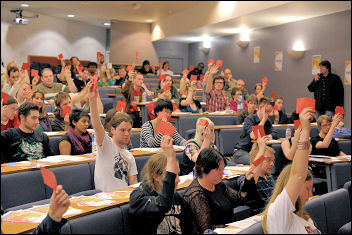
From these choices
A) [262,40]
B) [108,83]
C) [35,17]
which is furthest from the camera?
[35,17]

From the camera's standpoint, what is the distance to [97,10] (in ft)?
Answer: 50.5

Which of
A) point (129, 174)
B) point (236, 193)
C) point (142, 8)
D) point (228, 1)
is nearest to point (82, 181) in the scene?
point (129, 174)

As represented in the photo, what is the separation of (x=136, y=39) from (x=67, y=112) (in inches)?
539

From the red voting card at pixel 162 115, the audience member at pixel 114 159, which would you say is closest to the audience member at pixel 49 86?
the red voting card at pixel 162 115

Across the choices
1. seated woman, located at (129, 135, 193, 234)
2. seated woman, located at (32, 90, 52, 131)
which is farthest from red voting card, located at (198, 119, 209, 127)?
seated woman, located at (32, 90, 52, 131)

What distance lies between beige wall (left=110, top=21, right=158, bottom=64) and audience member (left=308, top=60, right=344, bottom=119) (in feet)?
34.1

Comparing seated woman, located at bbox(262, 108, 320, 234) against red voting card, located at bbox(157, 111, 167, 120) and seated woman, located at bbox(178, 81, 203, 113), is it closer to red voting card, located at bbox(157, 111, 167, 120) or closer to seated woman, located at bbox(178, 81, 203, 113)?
red voting card, located at bbox(157, 111, 167, 120)

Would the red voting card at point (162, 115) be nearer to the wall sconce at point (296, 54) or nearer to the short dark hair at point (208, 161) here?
the short dark hair at point (208, 161)

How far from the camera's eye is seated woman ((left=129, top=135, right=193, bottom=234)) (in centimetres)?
212

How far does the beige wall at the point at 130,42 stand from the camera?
18031 millimetres

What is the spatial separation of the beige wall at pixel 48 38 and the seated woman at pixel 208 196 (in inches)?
Answer: 557

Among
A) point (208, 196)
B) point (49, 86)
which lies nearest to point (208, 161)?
point (208, 196)

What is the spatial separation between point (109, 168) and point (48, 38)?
50.0 feet

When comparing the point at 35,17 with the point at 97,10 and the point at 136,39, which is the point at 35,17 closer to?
the point at 97,10
